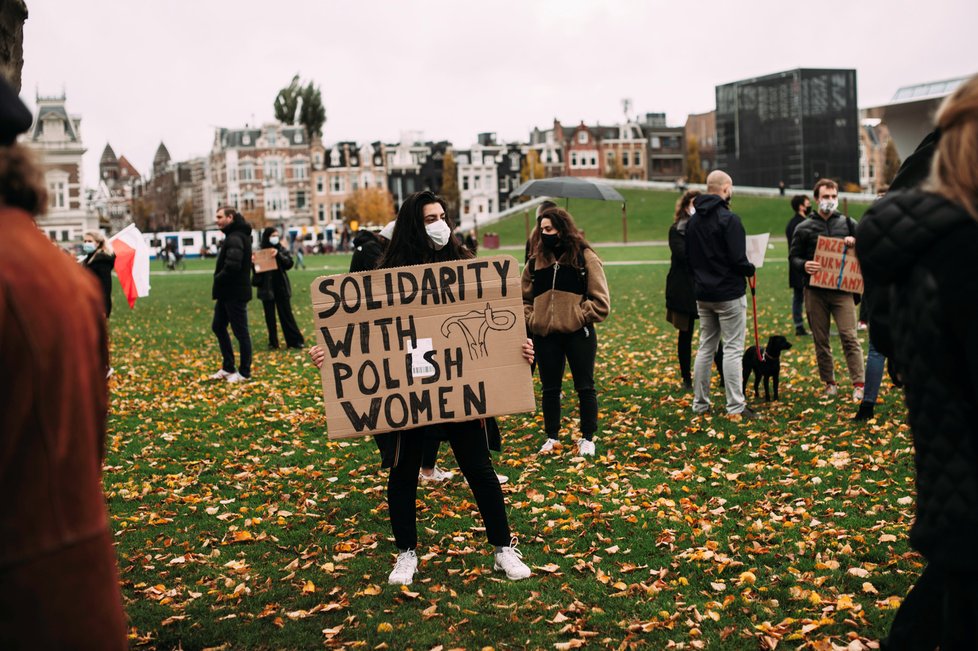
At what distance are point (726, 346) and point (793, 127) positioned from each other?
103748mm

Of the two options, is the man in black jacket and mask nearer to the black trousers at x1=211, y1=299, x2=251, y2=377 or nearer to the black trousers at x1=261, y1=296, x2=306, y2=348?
the black trousers at x1=211, y1=299, x2=251, y2=377

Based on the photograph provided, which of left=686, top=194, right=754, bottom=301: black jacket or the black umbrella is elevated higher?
the black umbrella

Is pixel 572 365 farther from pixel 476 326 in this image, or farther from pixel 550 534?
pixel 476 326

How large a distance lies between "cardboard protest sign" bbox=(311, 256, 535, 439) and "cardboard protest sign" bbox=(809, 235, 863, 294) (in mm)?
5908

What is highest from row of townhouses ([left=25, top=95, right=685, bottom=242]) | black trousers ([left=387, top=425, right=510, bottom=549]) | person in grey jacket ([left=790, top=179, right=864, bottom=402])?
row of townhouses ([left=25, top=95, right=685, bottom=242])

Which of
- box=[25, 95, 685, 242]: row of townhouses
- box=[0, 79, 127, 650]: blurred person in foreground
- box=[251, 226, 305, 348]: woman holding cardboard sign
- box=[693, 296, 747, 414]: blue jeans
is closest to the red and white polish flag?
box=[251, 226, 305, 348]: woman holding cardboard sign

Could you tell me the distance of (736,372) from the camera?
407 inches

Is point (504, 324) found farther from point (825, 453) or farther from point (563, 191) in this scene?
point (563, 191)

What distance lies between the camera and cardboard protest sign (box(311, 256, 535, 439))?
573 cm

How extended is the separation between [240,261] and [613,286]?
1892cm

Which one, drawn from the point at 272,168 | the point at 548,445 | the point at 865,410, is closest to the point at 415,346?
the point at 548,445

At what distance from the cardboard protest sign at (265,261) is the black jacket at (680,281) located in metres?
8.32

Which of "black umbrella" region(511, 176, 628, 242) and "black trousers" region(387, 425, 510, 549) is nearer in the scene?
"black trousers" region(387, 425, 510, 549)

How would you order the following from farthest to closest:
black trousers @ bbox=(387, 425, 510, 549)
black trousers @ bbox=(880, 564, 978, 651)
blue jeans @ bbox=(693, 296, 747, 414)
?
blue jeans @ bbox=(693, 296, 747, 414) < black trousers @ bbox=(387, 425, 510, 549) < black trousers @ bbox=(880, 564, 978, 651)
